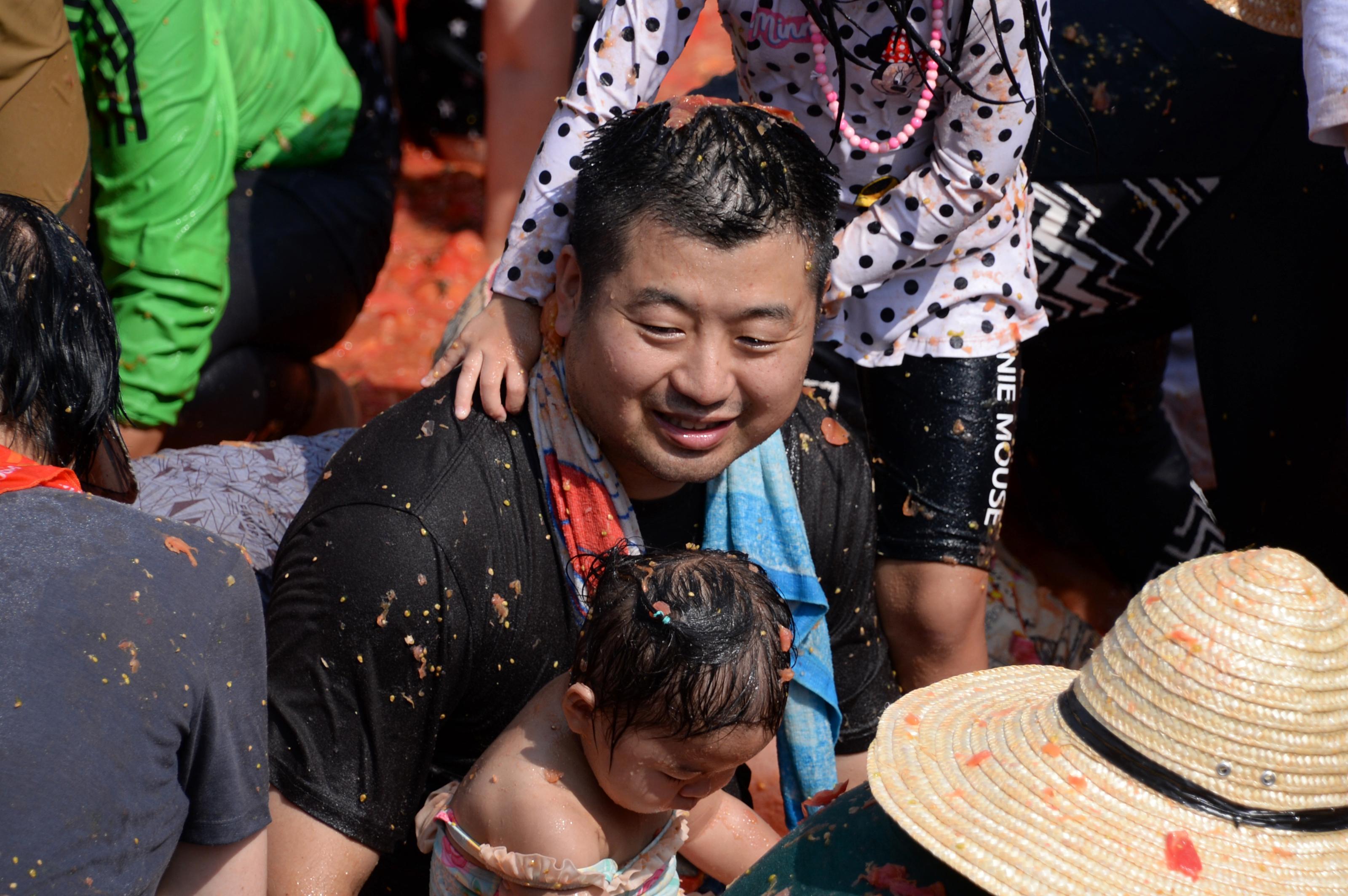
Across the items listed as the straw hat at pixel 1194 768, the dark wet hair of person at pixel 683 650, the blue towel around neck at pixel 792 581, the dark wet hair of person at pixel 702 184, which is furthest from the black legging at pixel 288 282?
the straw hat at pixel 1194 768

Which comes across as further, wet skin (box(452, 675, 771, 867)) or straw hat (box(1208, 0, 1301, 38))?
straw hat (box(1208, 0, 1301, 38))

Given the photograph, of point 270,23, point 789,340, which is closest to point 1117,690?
point 789,340

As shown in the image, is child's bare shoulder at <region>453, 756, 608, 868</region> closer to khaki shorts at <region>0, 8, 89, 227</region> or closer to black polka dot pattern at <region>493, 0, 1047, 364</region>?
black polka dot pattern at <region>493, 0, 1047, 364</region>

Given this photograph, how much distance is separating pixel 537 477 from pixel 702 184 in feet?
1.92

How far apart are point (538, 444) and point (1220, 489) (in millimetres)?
1839

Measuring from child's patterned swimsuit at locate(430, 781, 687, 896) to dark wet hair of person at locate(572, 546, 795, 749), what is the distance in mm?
195

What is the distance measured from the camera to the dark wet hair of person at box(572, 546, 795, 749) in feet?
5.94

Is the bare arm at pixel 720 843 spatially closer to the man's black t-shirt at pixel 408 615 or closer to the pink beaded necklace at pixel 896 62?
the man's black t-shirt at pixel 408 615

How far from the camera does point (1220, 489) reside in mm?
3164

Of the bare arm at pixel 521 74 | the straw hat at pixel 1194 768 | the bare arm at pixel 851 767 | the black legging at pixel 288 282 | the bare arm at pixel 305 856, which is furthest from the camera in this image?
the bare arm at pixel 521 74

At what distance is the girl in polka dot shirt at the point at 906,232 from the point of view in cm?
233

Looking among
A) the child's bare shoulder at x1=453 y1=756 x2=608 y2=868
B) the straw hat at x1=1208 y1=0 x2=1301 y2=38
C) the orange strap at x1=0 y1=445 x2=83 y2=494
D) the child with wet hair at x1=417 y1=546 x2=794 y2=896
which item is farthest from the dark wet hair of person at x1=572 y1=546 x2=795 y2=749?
the straw hat at x1=1208 y1=0 x2=1301 y2=38

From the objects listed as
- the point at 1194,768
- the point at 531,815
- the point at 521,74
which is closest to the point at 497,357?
the point at 531,815

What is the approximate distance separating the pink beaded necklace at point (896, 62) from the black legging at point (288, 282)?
5.28 feet
